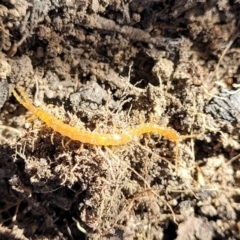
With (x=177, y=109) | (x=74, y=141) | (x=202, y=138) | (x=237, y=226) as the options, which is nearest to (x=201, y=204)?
(x=237, y=226)

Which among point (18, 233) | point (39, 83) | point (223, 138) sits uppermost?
point (223, 138)

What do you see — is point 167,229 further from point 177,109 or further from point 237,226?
point 177,109

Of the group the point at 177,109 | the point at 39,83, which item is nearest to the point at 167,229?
the point at 177,109

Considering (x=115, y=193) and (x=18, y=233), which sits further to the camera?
(x=18, y=233)

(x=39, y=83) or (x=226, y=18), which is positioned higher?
(x=226, y=18)

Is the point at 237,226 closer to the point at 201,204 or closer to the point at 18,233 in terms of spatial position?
the point at 201,204

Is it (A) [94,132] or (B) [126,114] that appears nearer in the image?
(A) [94,132]
